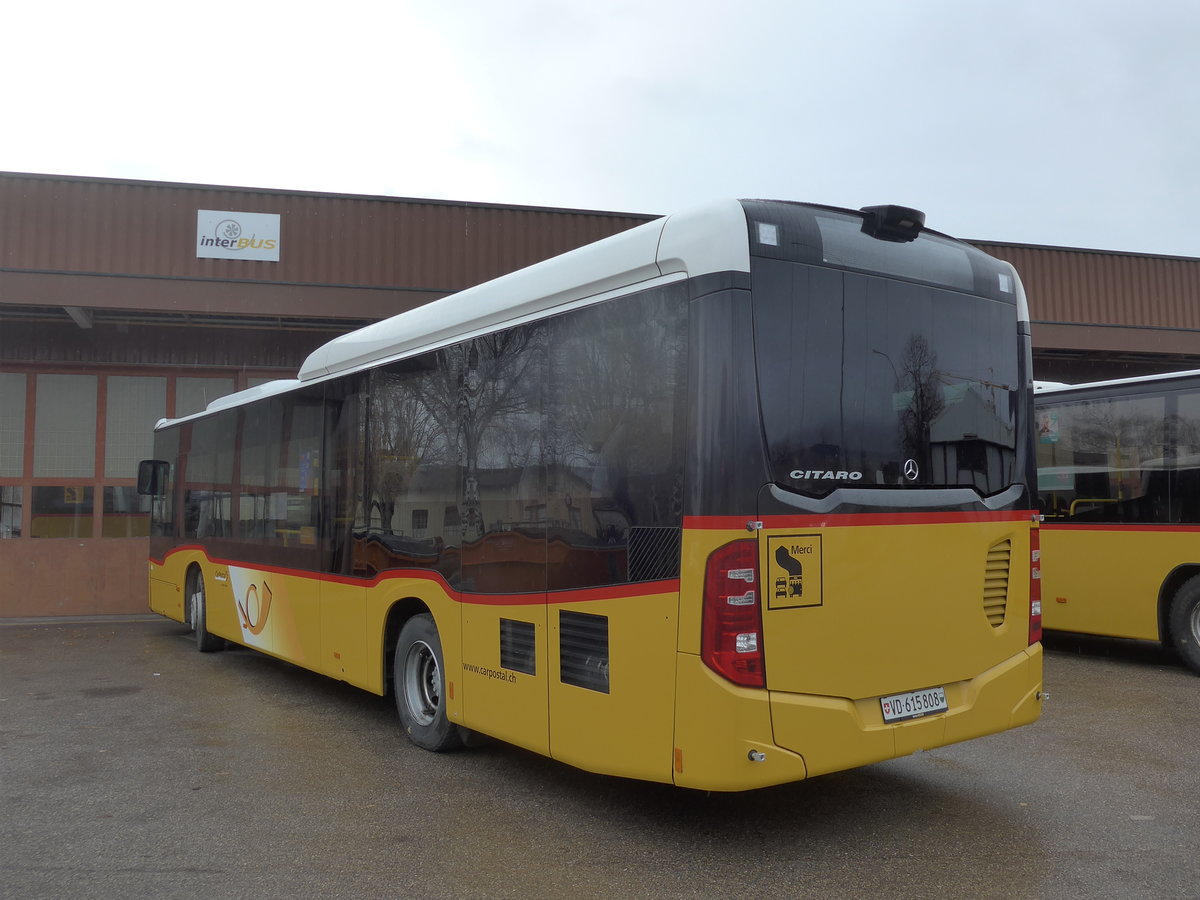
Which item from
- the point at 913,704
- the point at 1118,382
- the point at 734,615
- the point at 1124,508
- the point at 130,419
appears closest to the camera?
the point at 734,615

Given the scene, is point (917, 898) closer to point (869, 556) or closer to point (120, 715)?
point (869, 556)

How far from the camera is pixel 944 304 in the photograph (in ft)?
17.4

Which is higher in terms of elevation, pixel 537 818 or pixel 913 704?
pixel 913 704

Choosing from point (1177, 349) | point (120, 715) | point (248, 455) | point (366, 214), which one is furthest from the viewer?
point (1177, 349)

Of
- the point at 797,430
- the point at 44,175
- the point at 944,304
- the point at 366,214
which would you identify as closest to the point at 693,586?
the point at 797,430

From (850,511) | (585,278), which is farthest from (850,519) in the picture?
(585,278)

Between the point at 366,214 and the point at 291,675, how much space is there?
24.0 ft

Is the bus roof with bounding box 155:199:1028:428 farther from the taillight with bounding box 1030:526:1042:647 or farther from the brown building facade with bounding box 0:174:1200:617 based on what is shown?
the brown building facade with bounding box 0:174:1200:617

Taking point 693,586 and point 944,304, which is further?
point 944,304

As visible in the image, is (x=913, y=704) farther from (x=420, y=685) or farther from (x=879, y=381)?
(x=420, y=685)

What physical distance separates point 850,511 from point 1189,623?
684 cm

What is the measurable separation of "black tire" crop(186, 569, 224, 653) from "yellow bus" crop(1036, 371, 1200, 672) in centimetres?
914

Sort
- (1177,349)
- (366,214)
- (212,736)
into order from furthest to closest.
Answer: (1177,349) → (366,214) → (212,736)

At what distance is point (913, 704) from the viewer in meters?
4.94
